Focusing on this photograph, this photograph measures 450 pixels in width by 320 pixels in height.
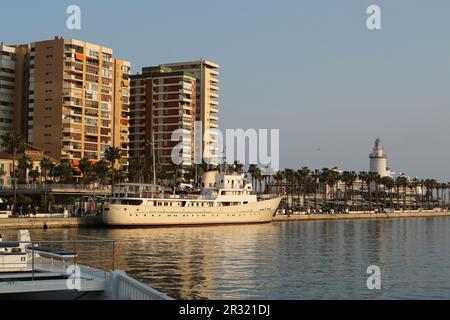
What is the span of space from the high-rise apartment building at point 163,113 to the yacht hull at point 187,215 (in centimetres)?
5803

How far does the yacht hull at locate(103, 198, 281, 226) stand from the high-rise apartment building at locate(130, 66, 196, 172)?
58025 mm

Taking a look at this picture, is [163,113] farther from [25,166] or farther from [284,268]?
[284,268]

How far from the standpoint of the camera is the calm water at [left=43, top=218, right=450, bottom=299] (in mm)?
29531

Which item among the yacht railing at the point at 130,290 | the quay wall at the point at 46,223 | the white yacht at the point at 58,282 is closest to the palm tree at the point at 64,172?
the quay wall at the point at 46,223

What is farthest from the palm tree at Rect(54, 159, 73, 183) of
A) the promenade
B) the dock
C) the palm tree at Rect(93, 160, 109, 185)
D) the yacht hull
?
the promenade

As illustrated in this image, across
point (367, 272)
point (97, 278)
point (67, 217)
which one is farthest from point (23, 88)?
point (97, 278)

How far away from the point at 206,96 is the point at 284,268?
131131 millimetres

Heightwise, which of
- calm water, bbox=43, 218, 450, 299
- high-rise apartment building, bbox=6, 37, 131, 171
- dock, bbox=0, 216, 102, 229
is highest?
high-rise apartment building, bbox=6, 37, 131, 171

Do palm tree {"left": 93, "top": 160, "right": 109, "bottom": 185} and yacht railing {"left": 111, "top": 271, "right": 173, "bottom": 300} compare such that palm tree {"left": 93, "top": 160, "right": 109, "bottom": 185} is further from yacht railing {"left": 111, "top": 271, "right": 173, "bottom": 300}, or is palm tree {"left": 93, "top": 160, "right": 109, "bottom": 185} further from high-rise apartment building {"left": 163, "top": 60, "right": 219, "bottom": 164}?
yacht railing {"left": 111, "top": 271, "right": 173, "bottom": 300}

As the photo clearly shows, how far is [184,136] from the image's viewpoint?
157 metres

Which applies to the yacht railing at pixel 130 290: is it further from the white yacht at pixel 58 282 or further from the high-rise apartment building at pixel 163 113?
the high-rise apartment building at pixel 163 113

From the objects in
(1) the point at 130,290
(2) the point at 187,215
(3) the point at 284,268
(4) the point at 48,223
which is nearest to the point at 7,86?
(2) the point at 187,215

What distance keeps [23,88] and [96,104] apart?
715 inches
